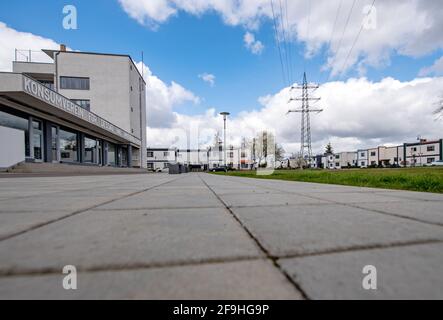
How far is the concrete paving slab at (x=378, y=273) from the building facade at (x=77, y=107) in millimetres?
16772

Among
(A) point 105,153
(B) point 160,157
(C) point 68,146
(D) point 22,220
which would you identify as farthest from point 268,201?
(B) point 160,157

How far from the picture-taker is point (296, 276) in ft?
2.81

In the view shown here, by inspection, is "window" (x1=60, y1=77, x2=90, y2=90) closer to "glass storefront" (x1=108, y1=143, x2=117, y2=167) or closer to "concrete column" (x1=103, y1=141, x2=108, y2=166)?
"glass storefront" (x1=108, y1=143, x2=117, y2=167)

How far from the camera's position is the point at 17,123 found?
50.2ft

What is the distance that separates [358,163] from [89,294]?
97801mm

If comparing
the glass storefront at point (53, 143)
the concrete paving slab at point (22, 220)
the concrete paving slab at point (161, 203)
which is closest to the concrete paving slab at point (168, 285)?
the concrete paving slab at point (22, 220)

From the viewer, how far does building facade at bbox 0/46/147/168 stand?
569 inches

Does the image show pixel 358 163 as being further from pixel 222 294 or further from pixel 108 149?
pixel 222 294

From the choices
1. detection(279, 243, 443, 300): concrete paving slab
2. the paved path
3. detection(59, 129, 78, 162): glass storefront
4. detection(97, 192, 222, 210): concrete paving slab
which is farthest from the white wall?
detection(279, 243, 443, 300): concrete paving slab

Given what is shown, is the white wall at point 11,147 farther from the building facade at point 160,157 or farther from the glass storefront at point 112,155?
the building facade at point 160,157

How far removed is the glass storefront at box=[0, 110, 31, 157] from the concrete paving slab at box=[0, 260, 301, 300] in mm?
19556

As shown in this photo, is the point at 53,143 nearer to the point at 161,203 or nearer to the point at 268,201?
the point at 161,203

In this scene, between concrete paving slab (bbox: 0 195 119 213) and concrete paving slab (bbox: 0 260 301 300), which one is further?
concrete paving slab (bbox: 0 195 119 213)
